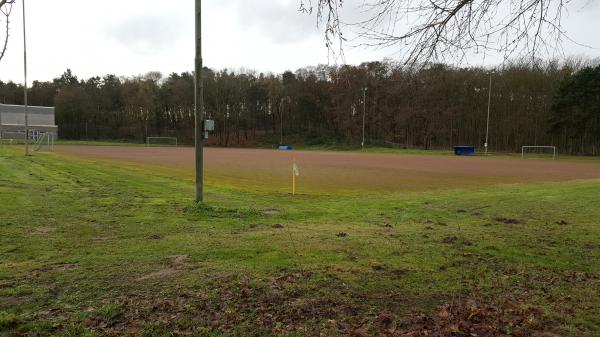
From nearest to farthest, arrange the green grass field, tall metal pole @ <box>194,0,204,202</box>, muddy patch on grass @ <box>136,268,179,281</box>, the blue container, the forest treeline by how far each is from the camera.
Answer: the green grass field
muddy patch on grass @ <box>136,268,179,281</box>
tall metal pole @ <box>194,0,204,202</box>
the blue container
the forest treeline

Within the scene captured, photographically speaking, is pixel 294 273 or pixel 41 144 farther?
pixel 41 144

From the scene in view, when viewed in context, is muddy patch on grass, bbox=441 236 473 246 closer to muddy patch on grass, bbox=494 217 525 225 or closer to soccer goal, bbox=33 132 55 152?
muddy patch on grass, bbox=494 217 525 225

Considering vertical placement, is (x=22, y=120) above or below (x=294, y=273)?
above

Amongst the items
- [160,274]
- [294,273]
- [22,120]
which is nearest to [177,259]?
[160,274]

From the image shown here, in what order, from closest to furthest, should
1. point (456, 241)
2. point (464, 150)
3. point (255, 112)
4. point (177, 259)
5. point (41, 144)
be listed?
point (177, 259) → point (456, 241) → point (464, 150) → point (41, 144) → point (255, 112)

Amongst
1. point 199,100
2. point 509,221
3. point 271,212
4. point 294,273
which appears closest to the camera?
point 294,273

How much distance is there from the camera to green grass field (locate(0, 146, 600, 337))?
374cm

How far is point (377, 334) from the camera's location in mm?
3490

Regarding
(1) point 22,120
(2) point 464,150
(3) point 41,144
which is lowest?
(2) point 464,150

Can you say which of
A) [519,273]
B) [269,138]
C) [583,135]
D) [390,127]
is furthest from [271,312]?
[269,138]

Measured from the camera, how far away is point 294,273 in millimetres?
5184

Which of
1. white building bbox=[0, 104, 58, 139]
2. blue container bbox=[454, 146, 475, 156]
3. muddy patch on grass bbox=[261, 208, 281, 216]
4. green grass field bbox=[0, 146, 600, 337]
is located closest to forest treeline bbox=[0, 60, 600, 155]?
white building bbox=[0, 104, 58, 139]

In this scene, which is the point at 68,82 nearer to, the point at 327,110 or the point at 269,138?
the point at 269,138

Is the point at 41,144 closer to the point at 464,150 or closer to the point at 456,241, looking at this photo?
the point at 464,150
